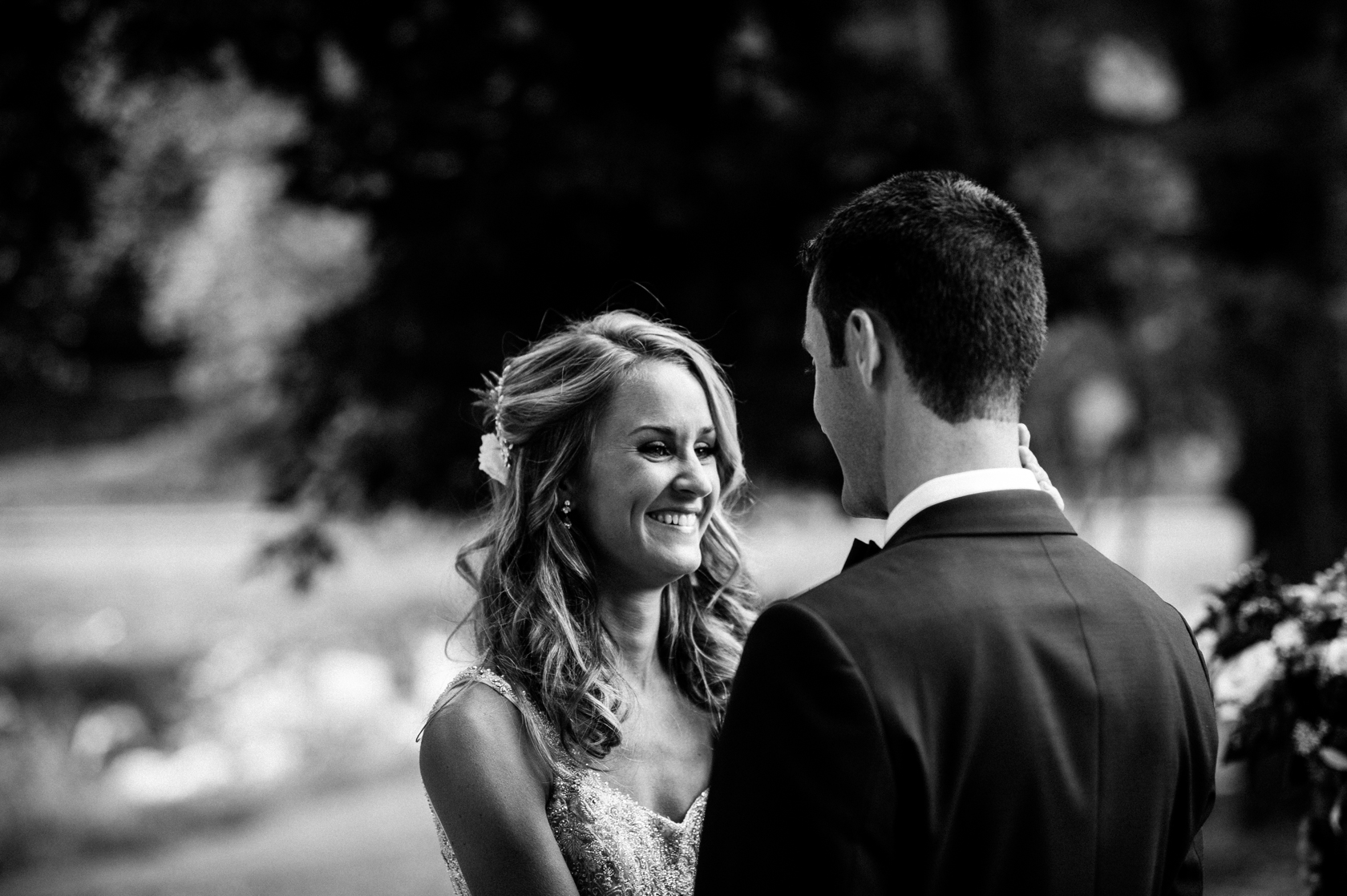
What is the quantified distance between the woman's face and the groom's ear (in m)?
0.96

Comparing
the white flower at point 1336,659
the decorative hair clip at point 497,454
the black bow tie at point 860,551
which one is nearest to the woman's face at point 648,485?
the decorative hair clip at point 497,454

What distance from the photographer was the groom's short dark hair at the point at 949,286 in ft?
5.76

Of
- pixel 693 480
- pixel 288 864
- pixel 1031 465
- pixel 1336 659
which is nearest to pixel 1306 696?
pixel 1336 659

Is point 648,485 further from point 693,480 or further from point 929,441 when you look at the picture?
point 929,441

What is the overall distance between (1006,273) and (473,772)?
1.35 m

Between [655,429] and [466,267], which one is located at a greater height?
[466,267]

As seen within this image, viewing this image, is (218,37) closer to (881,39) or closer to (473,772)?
(473,772)

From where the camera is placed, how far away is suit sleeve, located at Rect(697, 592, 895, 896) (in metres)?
1.56

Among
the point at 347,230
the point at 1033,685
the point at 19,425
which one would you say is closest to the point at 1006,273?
the point at 1033,685

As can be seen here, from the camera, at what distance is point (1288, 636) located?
2977 mm

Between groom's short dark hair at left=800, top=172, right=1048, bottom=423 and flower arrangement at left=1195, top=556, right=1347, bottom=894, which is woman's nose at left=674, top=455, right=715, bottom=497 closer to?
groom's short dark hair at left=800, top=172, right=1048, bottom=423

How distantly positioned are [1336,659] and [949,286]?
5.46 ft

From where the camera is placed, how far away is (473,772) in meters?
2.44

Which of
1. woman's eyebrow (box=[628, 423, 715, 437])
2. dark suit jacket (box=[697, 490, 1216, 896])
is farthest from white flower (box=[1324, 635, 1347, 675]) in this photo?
woman's eyebrow (box=[628, 423, 715, 437])
